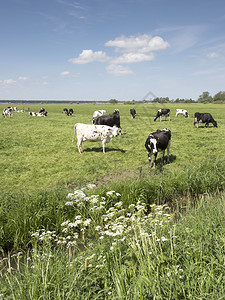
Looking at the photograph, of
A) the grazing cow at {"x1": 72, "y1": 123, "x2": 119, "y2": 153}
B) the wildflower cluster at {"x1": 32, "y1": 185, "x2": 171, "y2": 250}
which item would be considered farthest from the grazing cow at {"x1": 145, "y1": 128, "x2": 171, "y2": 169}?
the wildflower cluster at {"x1": 32, "y1": 185, "x2": 171, "y2": 250}

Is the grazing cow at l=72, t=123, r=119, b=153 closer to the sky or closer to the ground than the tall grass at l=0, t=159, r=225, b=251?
closer to the sky

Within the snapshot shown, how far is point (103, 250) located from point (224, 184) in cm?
640

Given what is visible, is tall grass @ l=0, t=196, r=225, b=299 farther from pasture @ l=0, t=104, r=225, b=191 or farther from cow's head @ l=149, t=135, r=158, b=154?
cow's head @ l=149, t=135, r=158, b=154

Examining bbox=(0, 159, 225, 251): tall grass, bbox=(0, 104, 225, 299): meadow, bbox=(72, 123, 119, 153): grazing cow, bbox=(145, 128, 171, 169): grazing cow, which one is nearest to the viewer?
bbox=(0, 104, 225, 299): meadow

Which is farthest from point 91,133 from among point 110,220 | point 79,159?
point 110,220

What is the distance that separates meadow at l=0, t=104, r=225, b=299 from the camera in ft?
9.45

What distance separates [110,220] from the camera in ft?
17.4

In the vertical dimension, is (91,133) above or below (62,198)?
above

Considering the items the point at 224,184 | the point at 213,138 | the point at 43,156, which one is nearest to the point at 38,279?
the point at 224,184

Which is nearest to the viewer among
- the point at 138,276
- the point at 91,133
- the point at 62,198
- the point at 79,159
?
the point at 138,276

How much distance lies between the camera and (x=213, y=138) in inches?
659

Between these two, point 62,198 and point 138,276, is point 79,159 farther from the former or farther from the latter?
point 138,276

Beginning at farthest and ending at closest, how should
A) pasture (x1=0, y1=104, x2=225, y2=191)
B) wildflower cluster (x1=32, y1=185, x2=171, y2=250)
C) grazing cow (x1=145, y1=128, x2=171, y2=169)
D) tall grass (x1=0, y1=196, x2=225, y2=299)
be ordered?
grazing cow (x1=145, y1=128, x2=171, y2=169) < pasture (x1=0, y1=104, x2=225, y2=191) < wildflower cluster (x1=32, y1=185, x2=171, y2=250) < tall grass (x1=0, y1=196, x2=225, y2=299)

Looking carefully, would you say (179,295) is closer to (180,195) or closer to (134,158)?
(180,195)
